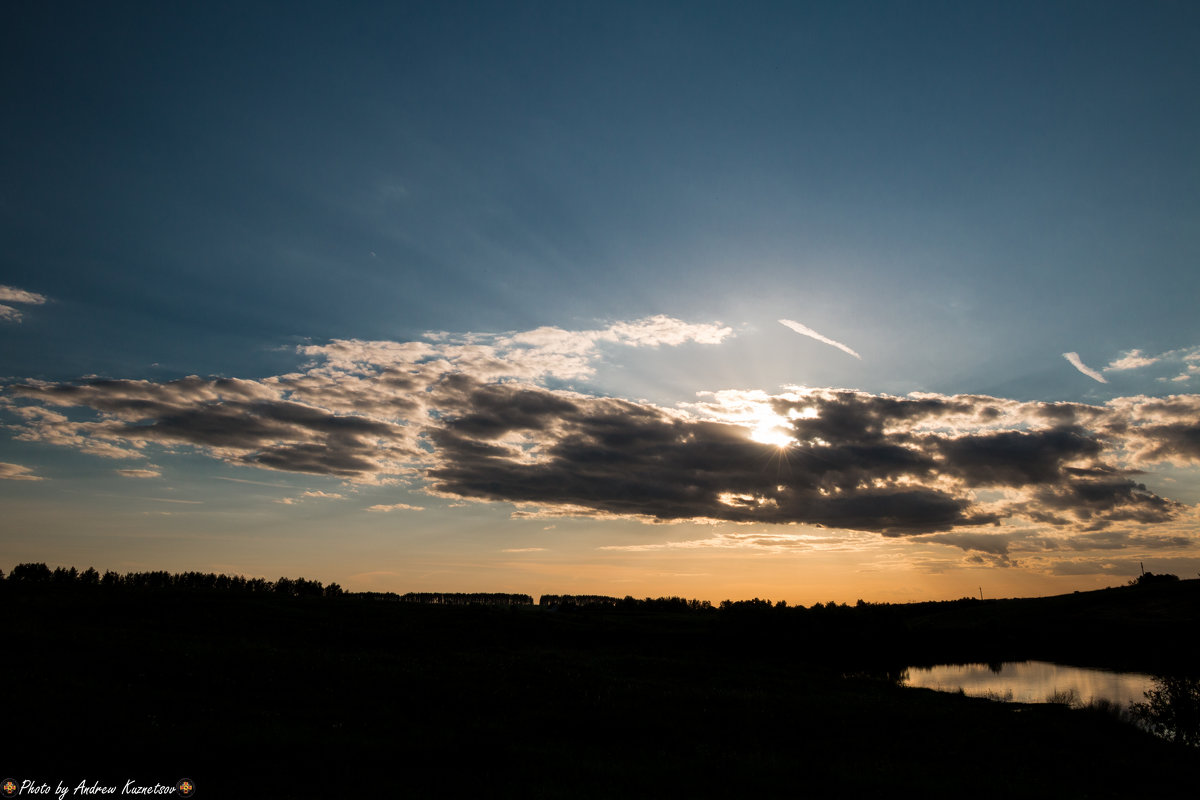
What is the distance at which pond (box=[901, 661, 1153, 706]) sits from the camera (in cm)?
5588

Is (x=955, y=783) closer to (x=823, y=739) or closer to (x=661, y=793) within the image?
(x=823, y=739)

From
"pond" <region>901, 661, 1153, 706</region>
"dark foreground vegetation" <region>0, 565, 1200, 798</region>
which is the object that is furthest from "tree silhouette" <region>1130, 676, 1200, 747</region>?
"pond" <region>901, 661, 1153, 706</region>

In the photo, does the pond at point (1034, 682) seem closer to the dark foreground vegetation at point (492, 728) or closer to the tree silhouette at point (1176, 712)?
the tree silhouette at point (1176, 712)

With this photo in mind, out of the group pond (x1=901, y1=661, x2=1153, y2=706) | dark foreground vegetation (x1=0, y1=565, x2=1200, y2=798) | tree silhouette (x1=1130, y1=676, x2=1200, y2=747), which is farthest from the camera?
pond (x1=901, y1=661, x2=1153, y2=706)

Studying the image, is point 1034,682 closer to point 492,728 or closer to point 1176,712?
point 1176,712

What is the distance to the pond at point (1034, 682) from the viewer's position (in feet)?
183

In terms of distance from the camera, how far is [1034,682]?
224ft

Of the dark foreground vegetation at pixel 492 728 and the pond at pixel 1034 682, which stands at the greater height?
the dark foreground vegetation at pixel 492 728

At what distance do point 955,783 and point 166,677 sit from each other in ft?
112

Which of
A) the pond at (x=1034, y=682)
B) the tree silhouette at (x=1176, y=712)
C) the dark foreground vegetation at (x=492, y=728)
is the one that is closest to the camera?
the dark foreground vegetation at (x=492, y=728)

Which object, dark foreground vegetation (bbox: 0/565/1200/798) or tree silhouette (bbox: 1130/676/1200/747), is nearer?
dark foreground vegetation (bbox: 0/565/1200/798)

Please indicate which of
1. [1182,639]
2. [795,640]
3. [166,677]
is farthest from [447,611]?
[1182,639]

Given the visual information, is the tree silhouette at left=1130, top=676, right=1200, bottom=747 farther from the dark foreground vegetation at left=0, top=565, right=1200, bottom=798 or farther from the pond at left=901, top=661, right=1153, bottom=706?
the pond at left=901, top=661, right=1153, bottom=706

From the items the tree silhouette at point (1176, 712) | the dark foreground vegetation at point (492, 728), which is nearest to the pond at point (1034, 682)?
the tree silhouette at point (1176, 712)
